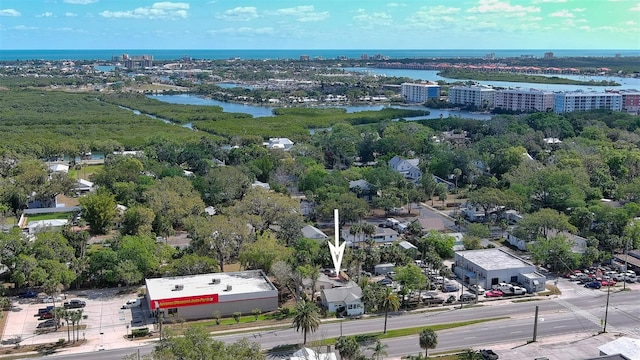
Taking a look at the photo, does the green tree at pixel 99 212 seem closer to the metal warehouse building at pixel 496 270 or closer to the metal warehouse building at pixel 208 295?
the metal warehouse building at pixel 208 295

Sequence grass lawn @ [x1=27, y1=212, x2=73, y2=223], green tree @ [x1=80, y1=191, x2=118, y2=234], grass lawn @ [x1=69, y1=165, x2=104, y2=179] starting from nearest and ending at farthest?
green tree @ [x1=80, y1=191, x2=118, y2=234]
grass lawn @ [x1=27, y1=212, x2=73, y2=223]
grass lawn @ [x1=69, y1=165, x2=104, y2=179]

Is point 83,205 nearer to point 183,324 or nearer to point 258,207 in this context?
point 258,207

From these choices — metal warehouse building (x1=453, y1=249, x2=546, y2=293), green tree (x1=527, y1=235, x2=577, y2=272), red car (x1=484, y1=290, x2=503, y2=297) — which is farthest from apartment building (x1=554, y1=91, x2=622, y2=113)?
red car (x1=484, y1=290, x2=503, y2=297)

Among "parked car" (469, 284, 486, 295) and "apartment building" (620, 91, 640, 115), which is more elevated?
"apartment building" (620, 91, 640, 115)

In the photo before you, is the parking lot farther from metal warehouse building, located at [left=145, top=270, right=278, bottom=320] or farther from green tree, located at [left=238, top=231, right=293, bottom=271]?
green tree, located at [left=238, top=231, right=293, bottom=271]

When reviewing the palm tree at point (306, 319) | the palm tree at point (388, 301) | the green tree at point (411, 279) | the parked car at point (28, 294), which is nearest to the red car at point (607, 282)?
the green tree at point (411, 279)

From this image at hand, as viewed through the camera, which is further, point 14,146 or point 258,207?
point 14,146

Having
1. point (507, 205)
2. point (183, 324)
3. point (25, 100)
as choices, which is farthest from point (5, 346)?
point (25, 100)
